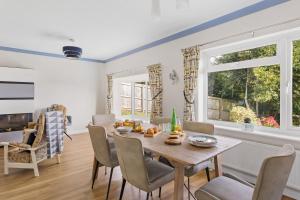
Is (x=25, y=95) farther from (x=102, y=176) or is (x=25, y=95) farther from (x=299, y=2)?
(x=299, y=2)

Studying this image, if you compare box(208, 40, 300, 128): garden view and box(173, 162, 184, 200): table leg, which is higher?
box(208, 40, 300, 128): garden view

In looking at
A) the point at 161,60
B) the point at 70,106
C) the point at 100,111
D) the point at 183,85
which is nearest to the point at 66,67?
the point at 70,106

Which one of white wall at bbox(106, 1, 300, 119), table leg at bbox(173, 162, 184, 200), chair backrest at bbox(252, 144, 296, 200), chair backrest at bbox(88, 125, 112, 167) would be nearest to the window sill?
white wall at bbox(106, 1, 300, 119)

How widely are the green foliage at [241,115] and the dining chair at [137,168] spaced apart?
168 cm

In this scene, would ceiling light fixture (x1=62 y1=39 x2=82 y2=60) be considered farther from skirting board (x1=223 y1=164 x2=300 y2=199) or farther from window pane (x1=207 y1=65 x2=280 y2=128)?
skirting board (x1=223 y1=164 x2=300 y2=199)

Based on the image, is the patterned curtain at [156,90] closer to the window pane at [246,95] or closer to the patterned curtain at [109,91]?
the window pane at [246,95]

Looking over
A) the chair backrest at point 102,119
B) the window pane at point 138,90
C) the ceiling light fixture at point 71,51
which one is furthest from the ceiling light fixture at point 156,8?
the window pane at point 138,90

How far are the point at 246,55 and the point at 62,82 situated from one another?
4799 millimetres

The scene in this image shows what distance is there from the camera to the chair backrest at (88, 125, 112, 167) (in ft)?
6.57

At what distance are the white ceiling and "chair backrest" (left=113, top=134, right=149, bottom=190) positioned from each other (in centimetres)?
186

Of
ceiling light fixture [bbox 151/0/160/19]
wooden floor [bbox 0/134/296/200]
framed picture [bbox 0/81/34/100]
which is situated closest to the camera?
ceiling light fixture [bbox 151/0/160/19]

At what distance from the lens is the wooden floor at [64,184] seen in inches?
88.5

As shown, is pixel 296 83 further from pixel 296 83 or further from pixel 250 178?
pixel 250 178

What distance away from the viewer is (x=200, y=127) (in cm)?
241
